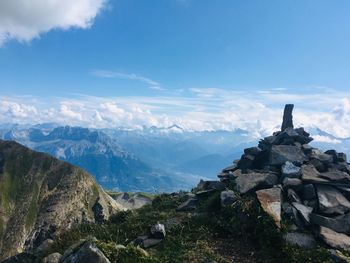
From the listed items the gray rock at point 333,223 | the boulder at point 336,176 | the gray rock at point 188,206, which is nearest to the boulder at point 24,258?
the gray rock at point 188,206

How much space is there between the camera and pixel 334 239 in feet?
59.7

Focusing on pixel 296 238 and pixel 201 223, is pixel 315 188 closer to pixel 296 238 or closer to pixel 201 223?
pixel 296 238

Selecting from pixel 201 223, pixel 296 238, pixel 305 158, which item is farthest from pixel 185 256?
pixel 305 158

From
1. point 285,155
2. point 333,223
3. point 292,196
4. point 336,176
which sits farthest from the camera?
point 285,155

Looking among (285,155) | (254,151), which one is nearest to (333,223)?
(285,155)

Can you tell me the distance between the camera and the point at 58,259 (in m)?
16.8

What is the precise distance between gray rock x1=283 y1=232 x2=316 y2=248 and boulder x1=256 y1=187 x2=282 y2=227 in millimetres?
787

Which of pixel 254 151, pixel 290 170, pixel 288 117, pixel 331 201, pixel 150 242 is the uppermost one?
pixel 288 117

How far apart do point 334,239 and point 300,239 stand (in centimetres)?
163

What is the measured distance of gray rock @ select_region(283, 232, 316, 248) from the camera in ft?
59.4

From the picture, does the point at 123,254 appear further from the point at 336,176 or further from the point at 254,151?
the point at 254,151

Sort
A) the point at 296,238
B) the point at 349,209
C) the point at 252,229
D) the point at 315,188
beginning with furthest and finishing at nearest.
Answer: the point at 315,188 < the point at 349,209 < the point at 252,229 < the point at 296,238

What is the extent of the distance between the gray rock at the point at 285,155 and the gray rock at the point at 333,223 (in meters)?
7.28

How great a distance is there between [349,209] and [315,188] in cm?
230
